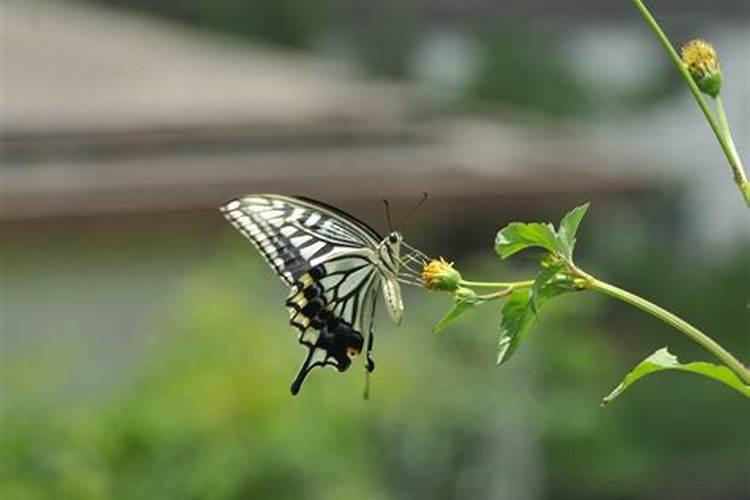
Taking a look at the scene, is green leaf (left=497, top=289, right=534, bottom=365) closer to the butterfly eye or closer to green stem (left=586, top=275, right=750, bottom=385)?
green stem (left=586, top=275, right=750, bottom=385)

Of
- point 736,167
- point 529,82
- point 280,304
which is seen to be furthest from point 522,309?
point 529,82

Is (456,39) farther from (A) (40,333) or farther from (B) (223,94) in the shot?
(A) (40,333)

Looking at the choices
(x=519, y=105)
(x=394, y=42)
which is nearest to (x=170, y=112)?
(x=519, y=105)

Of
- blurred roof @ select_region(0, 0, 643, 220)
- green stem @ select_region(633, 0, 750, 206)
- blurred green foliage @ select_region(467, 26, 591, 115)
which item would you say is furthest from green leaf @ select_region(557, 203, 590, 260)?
blurred green foliage @ select_region(467, 26, 591, 115)

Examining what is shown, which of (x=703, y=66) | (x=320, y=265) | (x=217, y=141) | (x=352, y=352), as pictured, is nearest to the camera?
(x=703, y=66)

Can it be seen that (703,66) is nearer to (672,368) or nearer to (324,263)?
(672,368)

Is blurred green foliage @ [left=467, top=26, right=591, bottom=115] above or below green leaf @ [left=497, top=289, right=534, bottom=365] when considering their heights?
above
